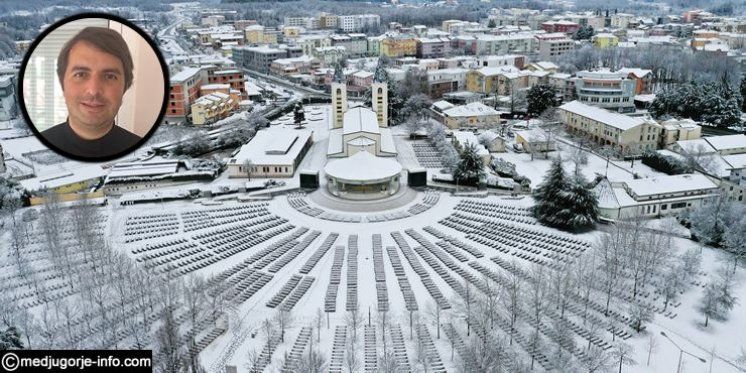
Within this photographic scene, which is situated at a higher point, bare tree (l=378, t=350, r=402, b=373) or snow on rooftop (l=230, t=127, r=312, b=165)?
snow on rooftop (l=230, t=127, r=312, b=165)

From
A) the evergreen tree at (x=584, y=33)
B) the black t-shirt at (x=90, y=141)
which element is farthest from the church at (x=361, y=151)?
the evergreen tree at (x=584, y=33)

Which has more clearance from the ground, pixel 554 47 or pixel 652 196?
pixel 554 47

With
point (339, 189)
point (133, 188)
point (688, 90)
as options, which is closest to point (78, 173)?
point (133, 188)

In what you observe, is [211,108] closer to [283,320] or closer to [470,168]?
[470,168]

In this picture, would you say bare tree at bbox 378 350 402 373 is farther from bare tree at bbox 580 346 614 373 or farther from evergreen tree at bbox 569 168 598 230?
evergreen tree at bbox 569 168 598 230

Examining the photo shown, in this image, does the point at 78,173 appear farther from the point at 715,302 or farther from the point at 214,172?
the point at 715,302

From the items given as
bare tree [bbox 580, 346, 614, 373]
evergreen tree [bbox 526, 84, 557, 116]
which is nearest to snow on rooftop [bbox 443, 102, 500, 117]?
evergreen tree [bbox 526, 84, 557, 116]

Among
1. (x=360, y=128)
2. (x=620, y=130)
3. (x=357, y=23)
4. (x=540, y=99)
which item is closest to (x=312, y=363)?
(x=360, y=128)
